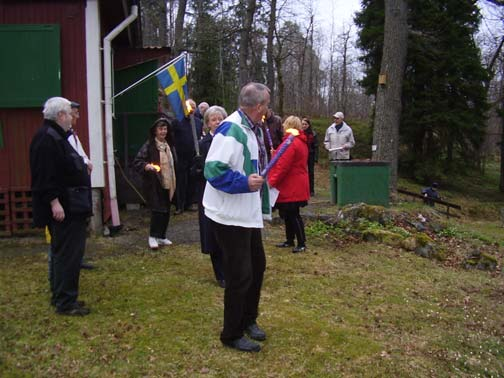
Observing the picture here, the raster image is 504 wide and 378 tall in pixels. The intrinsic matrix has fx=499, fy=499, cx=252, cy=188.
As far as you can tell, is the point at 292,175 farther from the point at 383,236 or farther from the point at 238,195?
the point at 238,195

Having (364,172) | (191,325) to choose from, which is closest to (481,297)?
(191,325)

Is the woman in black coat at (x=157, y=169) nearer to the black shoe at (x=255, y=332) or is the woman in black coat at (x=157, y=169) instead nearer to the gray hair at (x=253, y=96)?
the black shoe at (x=255, y=332)

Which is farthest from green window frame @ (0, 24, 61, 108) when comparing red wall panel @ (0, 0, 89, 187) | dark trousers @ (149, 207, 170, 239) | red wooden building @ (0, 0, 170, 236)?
dark trousers @ (149, 207, 170, 239)

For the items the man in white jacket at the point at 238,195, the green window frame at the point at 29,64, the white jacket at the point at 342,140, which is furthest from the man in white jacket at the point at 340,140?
the man in white jacket at the point at 238,195

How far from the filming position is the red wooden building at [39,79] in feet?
23.6

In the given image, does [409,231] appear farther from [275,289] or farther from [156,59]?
[156,59]

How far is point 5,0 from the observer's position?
7289 millimetres

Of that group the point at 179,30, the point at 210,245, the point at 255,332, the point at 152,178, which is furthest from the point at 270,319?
the point at 179,30

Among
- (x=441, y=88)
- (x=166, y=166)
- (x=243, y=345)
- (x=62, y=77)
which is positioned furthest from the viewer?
(x=441, y=88)

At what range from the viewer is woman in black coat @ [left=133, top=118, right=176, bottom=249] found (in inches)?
261

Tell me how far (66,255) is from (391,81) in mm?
9855

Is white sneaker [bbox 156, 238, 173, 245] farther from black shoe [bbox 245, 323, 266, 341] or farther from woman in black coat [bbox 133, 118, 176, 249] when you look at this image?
black shoe [bbox 245, 323, 266, 341]

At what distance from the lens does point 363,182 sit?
10156 mm

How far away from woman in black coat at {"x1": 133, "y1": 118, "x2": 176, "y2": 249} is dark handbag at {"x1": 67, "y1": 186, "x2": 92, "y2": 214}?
2.08 meters
